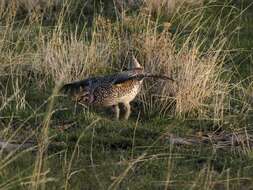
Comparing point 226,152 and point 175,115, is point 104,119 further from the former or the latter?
point 226,152

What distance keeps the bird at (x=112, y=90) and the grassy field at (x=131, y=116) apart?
0.41 ft

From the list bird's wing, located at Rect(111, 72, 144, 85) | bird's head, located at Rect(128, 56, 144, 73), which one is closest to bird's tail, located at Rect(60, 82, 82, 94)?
bird's wing, located at Rect(111, 72, 144, 85)

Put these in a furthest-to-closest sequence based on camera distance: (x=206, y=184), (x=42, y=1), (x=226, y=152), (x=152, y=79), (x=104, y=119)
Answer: (x=42, y=1) → (x=152, y=79) → (x=104, y=119) → (x=226, y=152) → (x=206, y=184)

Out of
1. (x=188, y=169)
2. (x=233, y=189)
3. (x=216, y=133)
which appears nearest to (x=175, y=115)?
(x=216, y=133)

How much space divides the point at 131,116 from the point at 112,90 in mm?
543

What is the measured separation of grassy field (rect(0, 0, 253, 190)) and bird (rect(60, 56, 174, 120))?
125 mm

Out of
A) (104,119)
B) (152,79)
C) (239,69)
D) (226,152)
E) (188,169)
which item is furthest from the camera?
(239,69)

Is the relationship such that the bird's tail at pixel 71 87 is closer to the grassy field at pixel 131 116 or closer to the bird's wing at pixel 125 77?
the grassy field at pixel 131 116

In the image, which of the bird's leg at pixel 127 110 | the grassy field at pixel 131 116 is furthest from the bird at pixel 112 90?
the grassy field at pixel 131 116

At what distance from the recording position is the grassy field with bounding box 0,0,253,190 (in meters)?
5.63

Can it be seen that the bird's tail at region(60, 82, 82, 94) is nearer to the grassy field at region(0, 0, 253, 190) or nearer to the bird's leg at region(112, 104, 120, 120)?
the grassy field at region(0, 0, 253, 190)

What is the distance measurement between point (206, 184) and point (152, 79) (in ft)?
9.30

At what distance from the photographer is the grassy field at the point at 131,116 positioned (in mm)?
5633

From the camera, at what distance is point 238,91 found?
8.27 meters
